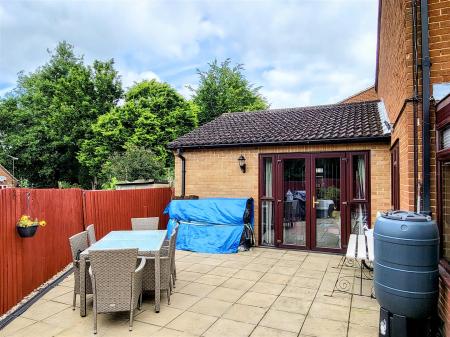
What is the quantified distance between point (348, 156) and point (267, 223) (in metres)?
2.58

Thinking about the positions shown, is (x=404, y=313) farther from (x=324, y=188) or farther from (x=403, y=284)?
(x=324, y=188)

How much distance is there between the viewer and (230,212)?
7.50m

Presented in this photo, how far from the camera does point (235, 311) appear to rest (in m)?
4.06

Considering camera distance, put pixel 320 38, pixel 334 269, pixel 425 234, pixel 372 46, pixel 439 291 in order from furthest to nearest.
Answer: pixel 320 38, pixel 372 46, pixel 334 269, pixel 439 291, pixel 425 234

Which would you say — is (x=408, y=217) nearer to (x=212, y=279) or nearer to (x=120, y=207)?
(x=212, y=279)

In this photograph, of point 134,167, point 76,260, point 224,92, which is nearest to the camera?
point 76,260

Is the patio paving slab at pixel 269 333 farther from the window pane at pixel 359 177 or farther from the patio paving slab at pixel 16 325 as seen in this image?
the window pane at pixel 359 177

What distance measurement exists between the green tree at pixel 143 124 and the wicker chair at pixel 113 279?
19.3m

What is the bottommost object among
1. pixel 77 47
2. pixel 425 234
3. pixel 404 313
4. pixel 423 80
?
pixel 404 313

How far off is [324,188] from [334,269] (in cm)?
202

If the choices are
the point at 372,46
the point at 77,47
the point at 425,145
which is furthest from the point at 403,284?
the point at 77,47

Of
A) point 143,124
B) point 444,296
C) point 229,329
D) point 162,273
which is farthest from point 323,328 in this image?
point 143,124

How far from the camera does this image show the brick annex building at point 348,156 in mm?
3424

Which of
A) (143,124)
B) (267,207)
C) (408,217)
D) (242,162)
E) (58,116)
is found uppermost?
(58,116)
